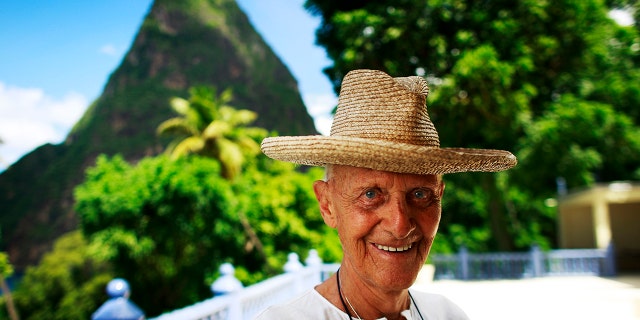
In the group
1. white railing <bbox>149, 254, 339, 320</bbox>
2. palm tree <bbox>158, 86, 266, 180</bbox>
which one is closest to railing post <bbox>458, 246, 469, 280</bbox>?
white railing <bbox>149, 254, 339, 320</bbox>

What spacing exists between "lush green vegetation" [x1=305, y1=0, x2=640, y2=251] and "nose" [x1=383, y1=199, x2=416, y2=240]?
33.9 feet

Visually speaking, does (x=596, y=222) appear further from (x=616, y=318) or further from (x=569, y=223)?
(x=616, y=318)

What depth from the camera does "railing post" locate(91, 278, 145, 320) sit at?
156cm

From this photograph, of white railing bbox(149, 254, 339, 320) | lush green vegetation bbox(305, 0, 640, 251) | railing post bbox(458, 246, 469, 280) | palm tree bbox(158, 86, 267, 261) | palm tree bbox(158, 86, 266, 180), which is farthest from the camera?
palm tree bbox(158, 86, 266, 180)

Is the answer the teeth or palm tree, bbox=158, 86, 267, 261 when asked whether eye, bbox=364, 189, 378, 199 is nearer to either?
the teeth

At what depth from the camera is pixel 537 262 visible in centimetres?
1326

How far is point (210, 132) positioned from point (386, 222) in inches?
743

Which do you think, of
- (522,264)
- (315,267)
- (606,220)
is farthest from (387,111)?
(606,220)

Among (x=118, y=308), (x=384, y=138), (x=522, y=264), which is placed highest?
→ (x=384, y=138)

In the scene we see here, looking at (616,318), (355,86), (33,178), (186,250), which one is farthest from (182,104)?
A: (33,178)

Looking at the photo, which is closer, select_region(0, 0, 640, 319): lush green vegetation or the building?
select_region(0, 0, 640, 319): lush green vegetation

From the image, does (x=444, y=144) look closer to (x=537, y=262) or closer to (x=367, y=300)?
(x=537, y=262)

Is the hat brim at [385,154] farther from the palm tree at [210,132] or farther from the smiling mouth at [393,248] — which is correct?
the palm tree at [210,132]

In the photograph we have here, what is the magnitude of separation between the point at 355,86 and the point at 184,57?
7983 cm
